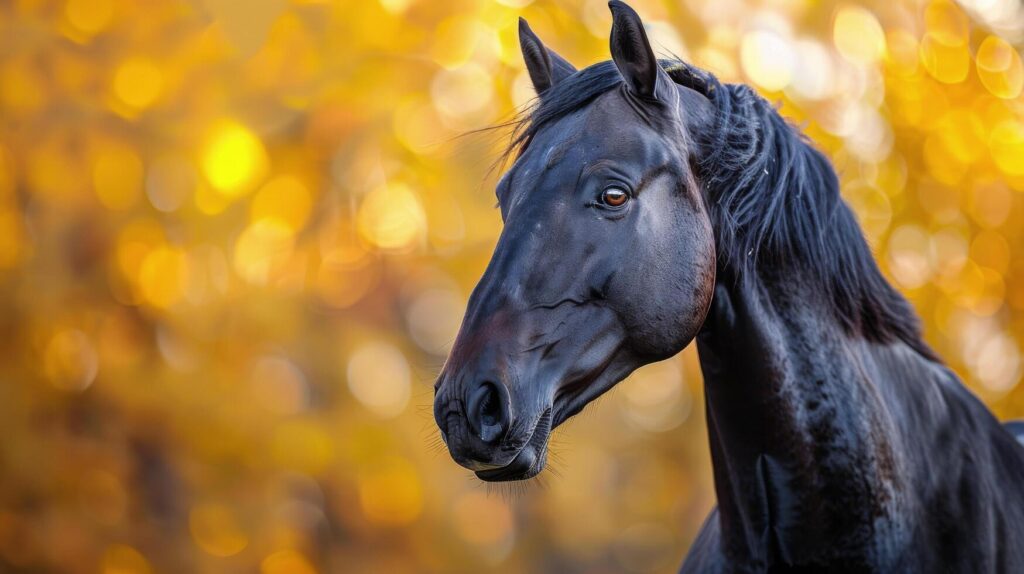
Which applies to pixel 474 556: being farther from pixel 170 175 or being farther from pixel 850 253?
pixel 850 253

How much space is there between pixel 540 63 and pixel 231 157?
376 centimetres

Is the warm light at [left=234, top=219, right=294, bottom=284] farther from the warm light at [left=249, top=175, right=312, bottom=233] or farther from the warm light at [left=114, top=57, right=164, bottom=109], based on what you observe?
the warm light at [left=114, top=57, right=164, bottom=109]

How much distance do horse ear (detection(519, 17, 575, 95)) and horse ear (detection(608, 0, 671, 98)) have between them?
9.4 inches

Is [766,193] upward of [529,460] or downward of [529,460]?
upward

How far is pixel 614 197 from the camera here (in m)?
1.22

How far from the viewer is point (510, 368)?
1.13 meters

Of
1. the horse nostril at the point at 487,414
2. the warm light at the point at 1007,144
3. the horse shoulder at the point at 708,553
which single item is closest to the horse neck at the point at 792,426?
the horse shoulder at the point at 708,553

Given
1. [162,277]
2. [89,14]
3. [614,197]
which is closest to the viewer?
[614,197]

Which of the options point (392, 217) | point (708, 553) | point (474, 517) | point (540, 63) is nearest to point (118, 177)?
point (392, 217)

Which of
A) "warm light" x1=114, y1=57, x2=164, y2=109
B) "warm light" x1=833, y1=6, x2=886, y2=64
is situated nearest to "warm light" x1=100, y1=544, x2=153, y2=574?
"warm light" x1=114, y1=57, x2=164, y2=109

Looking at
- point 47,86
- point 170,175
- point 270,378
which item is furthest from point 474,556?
point 47,86

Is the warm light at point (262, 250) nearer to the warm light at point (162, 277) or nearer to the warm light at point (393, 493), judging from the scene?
the warm light at point (162, 277)

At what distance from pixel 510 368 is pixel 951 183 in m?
5.64

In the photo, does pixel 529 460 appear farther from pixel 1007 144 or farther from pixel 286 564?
pixel 1007 144
